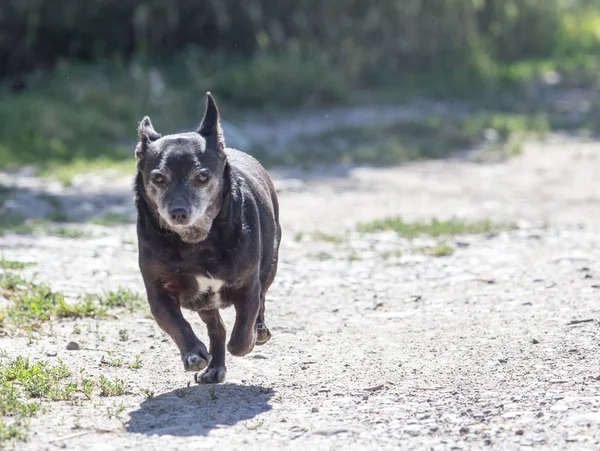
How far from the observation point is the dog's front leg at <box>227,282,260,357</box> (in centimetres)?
567

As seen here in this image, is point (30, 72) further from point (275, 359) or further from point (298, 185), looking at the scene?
point (275, 359)

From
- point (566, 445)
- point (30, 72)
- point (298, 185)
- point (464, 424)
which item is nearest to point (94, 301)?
point (464, 424)

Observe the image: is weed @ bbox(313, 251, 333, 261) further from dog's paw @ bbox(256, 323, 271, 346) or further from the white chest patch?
the white chest patch

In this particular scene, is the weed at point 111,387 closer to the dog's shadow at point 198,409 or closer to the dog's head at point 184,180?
the dog's shadow at point 198,409

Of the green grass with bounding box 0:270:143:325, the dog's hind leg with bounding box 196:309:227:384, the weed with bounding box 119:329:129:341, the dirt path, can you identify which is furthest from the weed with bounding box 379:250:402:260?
the dog's hind leg with bounding box 196:309:227:384

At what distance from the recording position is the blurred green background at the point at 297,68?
47.7 ft

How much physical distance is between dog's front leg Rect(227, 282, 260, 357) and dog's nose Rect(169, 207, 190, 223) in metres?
0.55

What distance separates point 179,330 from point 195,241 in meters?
0.44

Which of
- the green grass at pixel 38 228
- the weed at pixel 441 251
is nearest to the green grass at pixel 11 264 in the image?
the green grass at pixel 38 228

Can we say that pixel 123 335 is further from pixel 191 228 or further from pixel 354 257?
pixel 354 257

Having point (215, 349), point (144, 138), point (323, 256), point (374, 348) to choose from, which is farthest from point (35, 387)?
point (323, 256)

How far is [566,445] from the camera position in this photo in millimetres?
4562

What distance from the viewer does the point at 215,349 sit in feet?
19.5

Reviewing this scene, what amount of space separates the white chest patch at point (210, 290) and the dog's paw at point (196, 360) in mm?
321
